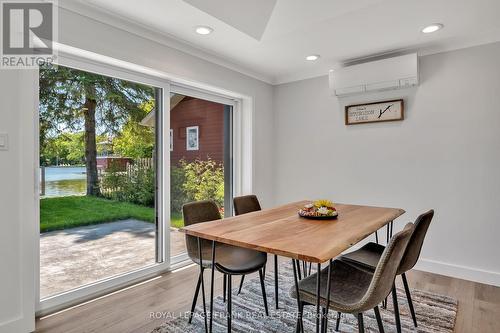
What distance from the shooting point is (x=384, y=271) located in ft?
Answer: 4.24

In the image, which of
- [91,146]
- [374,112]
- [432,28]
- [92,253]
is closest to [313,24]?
[432,28]

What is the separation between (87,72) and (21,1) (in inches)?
24.0

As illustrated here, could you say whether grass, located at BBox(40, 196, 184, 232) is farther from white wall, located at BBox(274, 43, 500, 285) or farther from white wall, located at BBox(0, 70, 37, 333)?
white wall, located at BBox(274, 43, 500, 285)

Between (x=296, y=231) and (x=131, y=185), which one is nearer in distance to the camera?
(x=296, y=231)

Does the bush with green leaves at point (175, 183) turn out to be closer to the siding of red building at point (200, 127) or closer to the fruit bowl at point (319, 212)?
the siding of red building at point (200, 127)

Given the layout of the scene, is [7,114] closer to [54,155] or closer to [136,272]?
[54,155]

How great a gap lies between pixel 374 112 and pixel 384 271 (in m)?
2.51

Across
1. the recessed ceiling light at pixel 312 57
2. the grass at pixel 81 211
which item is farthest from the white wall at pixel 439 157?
the grass at pixel 81 211

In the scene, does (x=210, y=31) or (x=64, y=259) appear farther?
(x=210, y=31)

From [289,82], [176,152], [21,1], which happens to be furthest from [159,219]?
[289,82]

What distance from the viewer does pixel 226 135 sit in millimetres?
3902

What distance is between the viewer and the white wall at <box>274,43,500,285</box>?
2.84 m

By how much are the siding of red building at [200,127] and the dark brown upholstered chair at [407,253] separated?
2038 mm

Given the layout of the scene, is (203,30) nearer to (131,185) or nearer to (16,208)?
(131,185)
